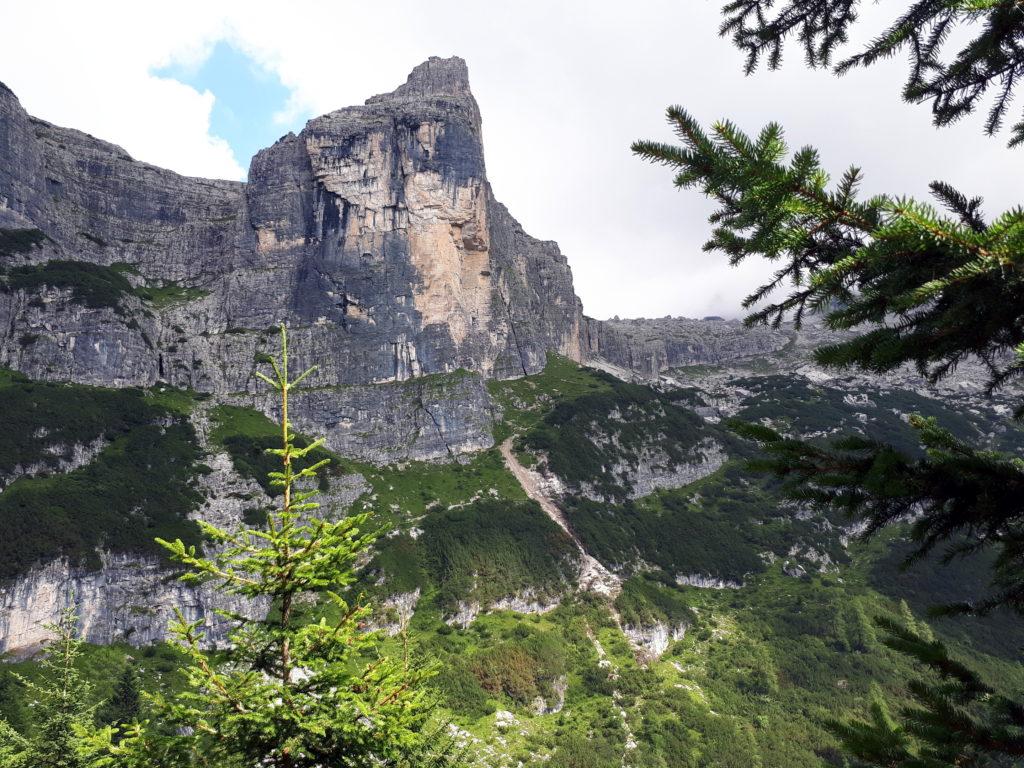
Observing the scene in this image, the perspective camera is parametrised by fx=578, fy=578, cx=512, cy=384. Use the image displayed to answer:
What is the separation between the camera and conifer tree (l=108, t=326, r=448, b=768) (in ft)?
24.9

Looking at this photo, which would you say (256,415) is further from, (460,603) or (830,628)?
(830,628)

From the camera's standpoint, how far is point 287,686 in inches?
305

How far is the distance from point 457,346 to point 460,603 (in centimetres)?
7487

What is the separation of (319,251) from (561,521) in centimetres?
9239

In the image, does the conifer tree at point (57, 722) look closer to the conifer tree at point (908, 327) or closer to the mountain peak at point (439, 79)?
the conifer tree at point (908, 327)

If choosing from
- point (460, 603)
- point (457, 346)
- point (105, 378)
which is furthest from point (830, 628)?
point (105, 378)

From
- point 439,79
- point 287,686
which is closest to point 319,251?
point 439,79

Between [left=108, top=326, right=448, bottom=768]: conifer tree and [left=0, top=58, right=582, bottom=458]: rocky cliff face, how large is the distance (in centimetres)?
13186

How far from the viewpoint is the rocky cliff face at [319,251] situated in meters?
139

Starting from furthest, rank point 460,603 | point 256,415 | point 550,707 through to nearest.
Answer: point 256,415 < point 460,603 < point 550,707

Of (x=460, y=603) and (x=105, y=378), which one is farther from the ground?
(x=105, y=378)

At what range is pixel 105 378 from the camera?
120 meters

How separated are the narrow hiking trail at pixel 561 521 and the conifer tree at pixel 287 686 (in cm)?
10408

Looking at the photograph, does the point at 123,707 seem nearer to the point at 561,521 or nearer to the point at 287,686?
the point at 287,686
